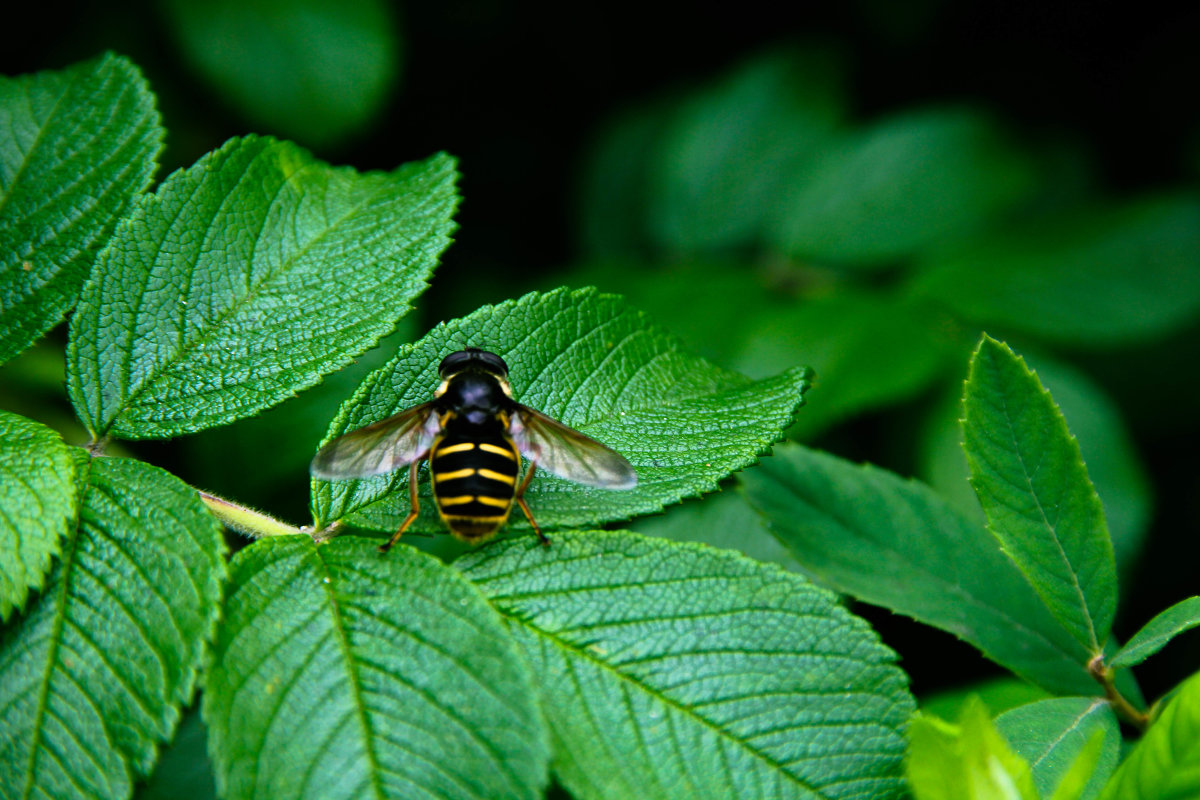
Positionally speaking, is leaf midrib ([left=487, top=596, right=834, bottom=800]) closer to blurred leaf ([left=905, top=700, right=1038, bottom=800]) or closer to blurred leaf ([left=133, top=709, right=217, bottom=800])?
blurred leaf ([left=905, top=700, right=1038, bottom=800])

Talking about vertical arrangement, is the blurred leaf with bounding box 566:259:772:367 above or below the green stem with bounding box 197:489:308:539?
above

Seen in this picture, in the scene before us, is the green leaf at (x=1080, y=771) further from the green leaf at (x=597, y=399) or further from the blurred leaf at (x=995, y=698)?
the blurred leaf at (x=995, y=698)

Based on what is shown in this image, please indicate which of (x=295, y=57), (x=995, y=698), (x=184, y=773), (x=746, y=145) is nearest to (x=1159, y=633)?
(x=995, y=698)

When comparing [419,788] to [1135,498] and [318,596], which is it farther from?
[1135,498]

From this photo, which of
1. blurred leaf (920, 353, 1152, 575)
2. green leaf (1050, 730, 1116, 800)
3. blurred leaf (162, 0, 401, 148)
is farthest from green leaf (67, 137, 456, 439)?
blurred leaf (920, 353, 1152, 575)

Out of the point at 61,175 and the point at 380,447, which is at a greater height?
the point at 61,175

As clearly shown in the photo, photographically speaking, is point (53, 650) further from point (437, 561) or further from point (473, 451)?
point (473, 451)

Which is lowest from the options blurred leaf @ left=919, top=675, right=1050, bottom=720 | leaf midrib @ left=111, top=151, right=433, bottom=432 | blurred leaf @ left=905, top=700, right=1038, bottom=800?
blurred leaf @ left=905, top=700, right=1038, bottom=800
